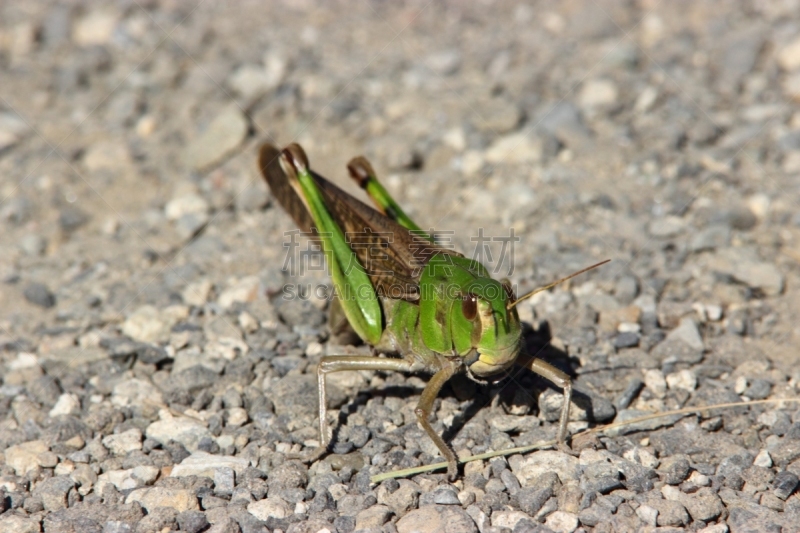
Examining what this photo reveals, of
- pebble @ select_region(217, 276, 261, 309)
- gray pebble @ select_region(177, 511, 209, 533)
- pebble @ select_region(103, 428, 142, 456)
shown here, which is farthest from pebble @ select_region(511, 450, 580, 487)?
pebble @ select_region(217, 276, 261, 309)

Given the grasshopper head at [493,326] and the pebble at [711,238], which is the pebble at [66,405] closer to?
the grasshopper head at [493,326]

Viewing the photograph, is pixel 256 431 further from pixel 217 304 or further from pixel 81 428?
pixel 217 304

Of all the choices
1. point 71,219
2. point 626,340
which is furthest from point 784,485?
point 71,219

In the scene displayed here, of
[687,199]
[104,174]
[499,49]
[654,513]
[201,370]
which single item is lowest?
[654,513]

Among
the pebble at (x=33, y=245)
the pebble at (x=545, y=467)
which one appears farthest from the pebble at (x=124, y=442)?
the pebble at (x=33, y=245)

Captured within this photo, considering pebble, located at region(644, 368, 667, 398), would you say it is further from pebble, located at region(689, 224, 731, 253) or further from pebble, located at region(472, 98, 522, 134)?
pebble, located at region(472, 98, 522, 134)

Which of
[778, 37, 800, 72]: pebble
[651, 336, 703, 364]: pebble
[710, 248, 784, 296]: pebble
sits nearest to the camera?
[651, 336, 703, 364]: pebble

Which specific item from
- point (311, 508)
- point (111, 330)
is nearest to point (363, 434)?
point (311, 508)
